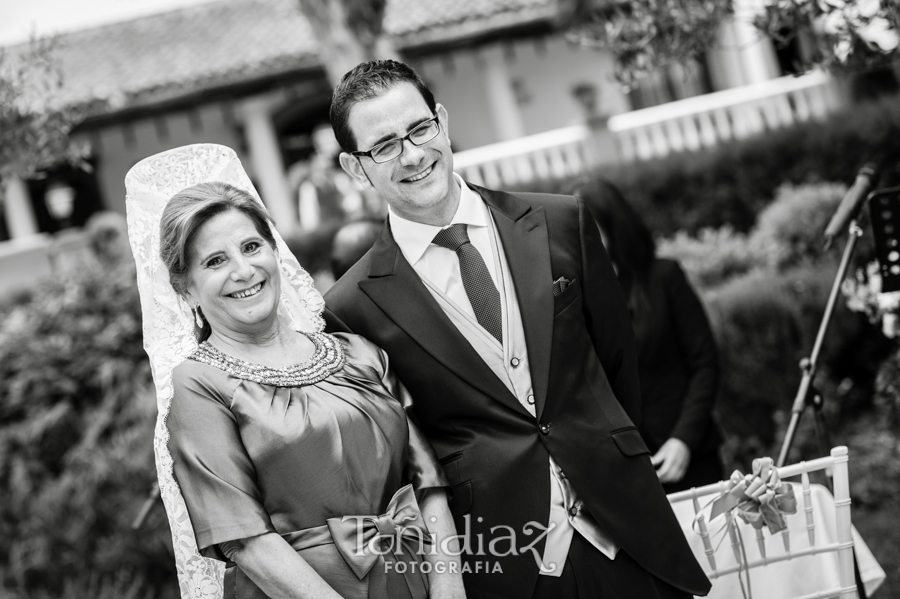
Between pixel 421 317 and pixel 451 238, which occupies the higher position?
pixel 451 238

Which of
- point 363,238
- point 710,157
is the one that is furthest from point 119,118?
point 363,238

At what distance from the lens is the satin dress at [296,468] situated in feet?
7.45

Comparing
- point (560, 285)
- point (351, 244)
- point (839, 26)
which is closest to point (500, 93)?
point (351, 244)

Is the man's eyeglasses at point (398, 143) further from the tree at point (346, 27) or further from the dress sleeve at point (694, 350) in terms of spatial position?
the tree at point (346, 27)

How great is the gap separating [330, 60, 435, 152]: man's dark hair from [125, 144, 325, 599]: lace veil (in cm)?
31

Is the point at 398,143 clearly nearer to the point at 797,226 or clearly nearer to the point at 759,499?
the point at 759,499

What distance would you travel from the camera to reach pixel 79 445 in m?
7.55

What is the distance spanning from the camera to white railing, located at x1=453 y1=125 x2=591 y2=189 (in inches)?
457

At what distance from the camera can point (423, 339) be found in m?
2.59

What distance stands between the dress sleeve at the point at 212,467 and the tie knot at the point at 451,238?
74 centimetres

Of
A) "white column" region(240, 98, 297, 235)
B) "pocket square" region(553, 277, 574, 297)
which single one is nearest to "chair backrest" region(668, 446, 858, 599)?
"pocket square" region(553, 277, 574, 297)

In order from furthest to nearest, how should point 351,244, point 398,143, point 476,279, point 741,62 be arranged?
point 741,62, point 351,244, point 476,279, point 398,143

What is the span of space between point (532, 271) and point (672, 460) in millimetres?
1460

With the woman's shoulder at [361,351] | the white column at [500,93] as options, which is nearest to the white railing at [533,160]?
the white column at [500,93]
